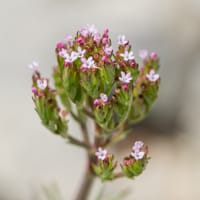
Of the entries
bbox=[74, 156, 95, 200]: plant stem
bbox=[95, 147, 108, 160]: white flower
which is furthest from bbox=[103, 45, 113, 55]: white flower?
bbox=[74, 156, 95, 200]: plant stem

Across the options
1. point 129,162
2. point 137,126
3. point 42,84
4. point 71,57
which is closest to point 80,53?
point 71,57

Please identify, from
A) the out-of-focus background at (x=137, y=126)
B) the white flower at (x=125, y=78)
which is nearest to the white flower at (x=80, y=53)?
the white flower at (x=125, y=78)

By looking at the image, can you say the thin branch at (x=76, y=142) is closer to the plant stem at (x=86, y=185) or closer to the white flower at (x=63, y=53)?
the plant stem at (x=86, y=185)

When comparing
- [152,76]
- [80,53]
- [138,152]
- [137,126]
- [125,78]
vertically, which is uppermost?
[80,53]

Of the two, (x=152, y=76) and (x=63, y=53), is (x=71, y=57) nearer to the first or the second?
(x=63, y=53)

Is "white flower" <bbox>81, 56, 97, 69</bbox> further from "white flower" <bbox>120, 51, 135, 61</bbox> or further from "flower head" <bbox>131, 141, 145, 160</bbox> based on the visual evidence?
"flower head" <bbox>131, 141, 145, 160</bbox>

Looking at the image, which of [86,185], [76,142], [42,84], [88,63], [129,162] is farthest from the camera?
[86,185]
